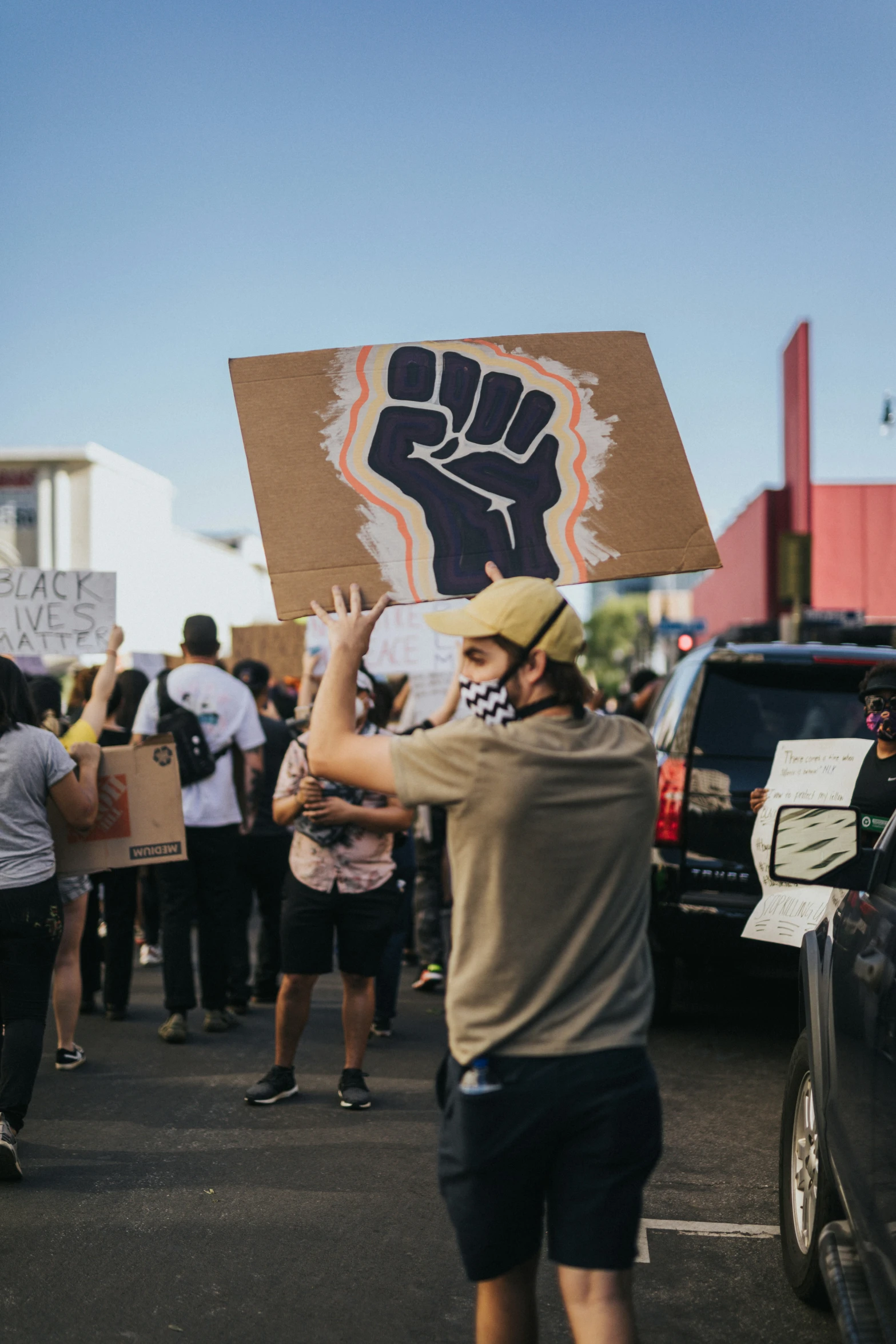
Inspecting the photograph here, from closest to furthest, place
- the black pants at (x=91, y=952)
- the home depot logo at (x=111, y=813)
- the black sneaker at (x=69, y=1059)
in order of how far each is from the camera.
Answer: the home depot logo at (x=111, y=813) < the black sneaker at (x=69, y=1059) < the black pants at (x=91, y=952)

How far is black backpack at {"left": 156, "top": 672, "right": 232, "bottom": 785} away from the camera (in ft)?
24.9

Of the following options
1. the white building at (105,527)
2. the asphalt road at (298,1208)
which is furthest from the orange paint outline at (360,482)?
the white building at (105,527)

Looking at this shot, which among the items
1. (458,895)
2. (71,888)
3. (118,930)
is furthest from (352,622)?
(118,930)

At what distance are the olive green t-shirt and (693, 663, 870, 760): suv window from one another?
446 cm

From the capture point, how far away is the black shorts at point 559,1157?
2.65 metres

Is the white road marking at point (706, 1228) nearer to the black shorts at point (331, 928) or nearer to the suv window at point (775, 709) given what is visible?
the black shorts at point (331, 928)

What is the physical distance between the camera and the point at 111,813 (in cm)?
667

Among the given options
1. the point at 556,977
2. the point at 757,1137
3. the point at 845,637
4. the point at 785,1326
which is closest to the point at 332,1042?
the point at 757,1137

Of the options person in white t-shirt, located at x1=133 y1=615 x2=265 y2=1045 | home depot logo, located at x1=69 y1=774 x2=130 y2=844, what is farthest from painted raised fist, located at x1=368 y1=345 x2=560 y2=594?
person in white t-shirt, located at x1=133 y1=615 x2=265 y2=1045

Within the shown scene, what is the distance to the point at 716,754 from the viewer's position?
7082mm

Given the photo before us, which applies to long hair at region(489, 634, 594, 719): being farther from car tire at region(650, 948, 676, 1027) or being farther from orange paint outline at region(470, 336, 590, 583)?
car tire at region(650, 948, 676, 1027)

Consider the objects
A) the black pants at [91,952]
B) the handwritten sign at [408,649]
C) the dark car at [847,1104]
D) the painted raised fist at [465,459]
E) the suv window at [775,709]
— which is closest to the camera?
the dark car at [847,1104]

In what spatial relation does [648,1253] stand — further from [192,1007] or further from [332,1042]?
[192,1007]

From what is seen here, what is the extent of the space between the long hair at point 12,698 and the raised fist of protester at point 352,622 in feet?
6.93
